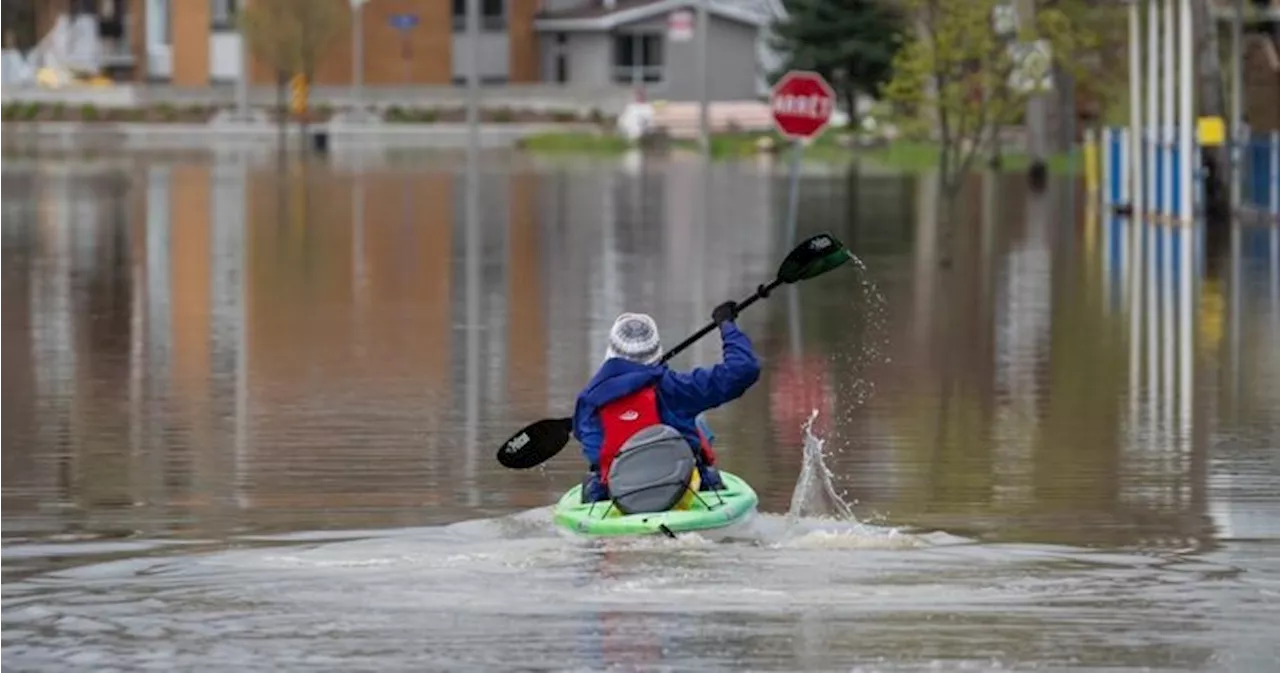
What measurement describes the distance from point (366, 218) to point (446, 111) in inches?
2224

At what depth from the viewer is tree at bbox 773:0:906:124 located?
87.0 metres

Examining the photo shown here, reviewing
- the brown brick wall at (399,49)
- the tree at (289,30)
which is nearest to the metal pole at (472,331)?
the tree at (289,30)

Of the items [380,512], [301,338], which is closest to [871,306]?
[301,338]

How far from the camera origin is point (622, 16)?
115 m

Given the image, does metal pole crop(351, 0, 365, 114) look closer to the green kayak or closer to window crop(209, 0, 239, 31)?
window crop(209, 0, 239, 31)

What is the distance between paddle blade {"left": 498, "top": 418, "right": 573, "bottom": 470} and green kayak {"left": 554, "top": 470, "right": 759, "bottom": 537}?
1248 millimetres

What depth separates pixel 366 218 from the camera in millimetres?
45125

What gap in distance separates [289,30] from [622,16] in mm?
21625

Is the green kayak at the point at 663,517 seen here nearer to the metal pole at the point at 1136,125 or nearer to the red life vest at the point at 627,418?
the red life vest at the point at 627,418

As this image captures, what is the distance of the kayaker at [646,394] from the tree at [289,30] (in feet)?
269

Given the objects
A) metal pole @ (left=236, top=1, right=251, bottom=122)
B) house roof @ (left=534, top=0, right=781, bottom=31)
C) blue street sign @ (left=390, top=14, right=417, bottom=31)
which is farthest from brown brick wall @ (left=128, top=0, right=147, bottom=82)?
metal pole @ (left=236, top=1, right=251, bottom=122)

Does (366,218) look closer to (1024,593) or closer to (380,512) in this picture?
(380,512)

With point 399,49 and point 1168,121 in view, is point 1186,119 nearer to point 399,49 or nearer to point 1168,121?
point 1168,121

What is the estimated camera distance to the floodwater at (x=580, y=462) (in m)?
11.0
